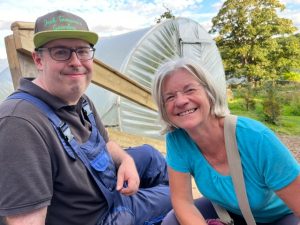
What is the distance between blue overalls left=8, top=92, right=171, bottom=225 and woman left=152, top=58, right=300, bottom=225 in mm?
211

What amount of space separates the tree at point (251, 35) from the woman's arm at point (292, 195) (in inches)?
779

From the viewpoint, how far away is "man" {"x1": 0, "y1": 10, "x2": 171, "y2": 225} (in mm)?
1543

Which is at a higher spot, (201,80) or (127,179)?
(201,80)

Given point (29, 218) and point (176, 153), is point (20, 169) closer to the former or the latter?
point (29, 218)

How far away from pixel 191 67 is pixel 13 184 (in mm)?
1080

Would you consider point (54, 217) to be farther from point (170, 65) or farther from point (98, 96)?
point (98, 96)

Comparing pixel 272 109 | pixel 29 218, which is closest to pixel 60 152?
pixel 29 218

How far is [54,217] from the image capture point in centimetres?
183

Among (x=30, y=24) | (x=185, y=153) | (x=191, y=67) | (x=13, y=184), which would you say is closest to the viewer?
(x=13, y=184)

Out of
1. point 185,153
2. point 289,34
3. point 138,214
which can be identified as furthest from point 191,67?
point 289,34

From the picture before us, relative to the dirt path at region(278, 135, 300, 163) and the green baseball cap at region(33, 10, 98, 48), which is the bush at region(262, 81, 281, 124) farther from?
the green baseball cap at region(33, 10, 98, 48)

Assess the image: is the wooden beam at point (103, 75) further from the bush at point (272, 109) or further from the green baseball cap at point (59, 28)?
the bush at point (272, 109)

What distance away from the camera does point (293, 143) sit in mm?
10203

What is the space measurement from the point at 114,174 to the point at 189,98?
2.16ft
